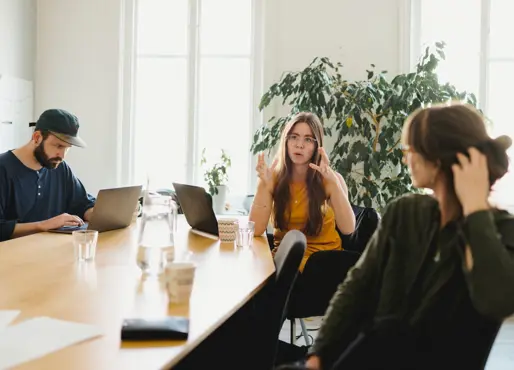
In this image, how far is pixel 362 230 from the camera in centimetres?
267

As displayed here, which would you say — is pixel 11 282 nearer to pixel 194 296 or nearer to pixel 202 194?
pixel 194 296

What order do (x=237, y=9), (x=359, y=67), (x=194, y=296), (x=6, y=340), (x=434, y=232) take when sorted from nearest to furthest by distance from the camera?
(x=6, y=340) → (x=434, y=232) → (x=194, y=296) → (x=359, y=67) → (x=237, y=9)

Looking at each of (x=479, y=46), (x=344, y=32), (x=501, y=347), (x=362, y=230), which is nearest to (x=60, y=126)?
(x=362, y=230)

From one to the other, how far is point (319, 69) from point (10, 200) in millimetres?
2250

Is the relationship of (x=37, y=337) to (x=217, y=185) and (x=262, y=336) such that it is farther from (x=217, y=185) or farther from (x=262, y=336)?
(x=217, y=185)

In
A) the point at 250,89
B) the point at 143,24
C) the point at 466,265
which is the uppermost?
the point at 143,24

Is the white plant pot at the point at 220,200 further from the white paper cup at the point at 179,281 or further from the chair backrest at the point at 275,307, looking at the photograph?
the white paper cup at the point at 179,281

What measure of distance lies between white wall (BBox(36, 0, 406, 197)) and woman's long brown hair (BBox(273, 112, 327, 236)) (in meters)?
1.62

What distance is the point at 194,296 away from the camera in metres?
1.47

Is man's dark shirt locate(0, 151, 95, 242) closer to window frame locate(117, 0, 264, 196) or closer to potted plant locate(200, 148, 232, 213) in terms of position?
potted plant locate(200, 148, 232, 213)

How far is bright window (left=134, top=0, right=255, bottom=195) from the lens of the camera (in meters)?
4.50

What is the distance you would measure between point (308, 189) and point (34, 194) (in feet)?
4.65

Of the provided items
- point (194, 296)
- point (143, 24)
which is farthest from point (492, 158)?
point (143, 24)

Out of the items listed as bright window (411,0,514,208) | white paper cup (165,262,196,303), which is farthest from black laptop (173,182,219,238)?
bright window (411,0,514,208)
